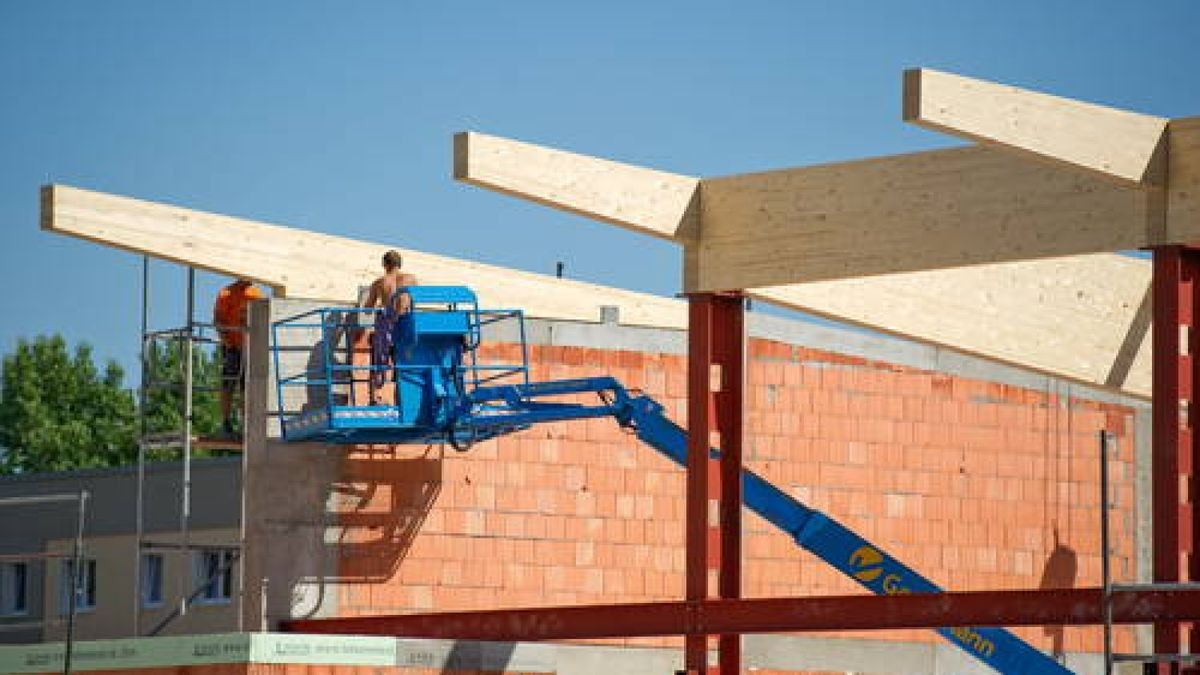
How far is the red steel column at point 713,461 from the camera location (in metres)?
22.0

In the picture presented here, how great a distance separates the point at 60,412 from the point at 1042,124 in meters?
61.9

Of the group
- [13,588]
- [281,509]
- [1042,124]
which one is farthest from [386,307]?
[13,588]

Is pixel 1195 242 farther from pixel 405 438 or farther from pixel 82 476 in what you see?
pixel 82 476

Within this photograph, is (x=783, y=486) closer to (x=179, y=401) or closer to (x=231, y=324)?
(x=231, y=324)

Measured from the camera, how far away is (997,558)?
28.5 metres

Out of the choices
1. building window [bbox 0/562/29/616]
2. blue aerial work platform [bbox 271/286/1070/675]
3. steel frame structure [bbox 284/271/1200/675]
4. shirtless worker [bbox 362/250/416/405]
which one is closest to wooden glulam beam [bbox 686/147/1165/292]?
steel frame structure [bbox 284/271/1200/675]

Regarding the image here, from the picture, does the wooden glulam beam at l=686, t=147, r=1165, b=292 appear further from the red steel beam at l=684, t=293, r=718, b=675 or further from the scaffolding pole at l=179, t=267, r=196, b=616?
the scaffolding pole at l=179, t=267, r=196, b=616

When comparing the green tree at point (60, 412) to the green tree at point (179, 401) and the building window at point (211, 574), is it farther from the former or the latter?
the building window at point (211, 574)

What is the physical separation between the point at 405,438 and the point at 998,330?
6.18 metres

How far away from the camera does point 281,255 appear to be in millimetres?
25250

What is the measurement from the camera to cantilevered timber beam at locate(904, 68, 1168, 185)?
59.8ft

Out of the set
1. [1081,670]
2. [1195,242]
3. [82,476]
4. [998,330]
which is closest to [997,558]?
[1081,670]

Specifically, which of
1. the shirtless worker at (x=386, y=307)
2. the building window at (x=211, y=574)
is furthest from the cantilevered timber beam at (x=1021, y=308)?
the building window at (x=211, y=574)

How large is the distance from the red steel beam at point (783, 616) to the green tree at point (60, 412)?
51.0 meters
